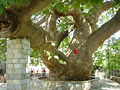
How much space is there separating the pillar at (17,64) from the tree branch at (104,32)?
3.49m

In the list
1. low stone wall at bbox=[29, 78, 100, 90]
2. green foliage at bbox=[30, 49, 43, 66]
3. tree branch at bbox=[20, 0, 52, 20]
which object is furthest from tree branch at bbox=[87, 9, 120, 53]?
tree branch at bbox=[20, 0, 52, 20]

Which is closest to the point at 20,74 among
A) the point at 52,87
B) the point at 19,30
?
the point at 19,30

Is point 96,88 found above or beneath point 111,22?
beneath

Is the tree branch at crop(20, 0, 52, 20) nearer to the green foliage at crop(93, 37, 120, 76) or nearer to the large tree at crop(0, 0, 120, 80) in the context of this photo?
the large tree at crop(0, 0, 120, 80)

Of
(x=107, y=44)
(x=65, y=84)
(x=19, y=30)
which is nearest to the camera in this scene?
(x=19, y=30)

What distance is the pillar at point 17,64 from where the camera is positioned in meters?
5.00

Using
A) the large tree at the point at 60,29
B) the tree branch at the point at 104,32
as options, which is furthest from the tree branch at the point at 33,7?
the tree branch at the point at 104,32

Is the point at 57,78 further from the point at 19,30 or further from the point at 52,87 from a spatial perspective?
the point at 19,30

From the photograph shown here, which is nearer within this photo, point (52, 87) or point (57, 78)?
point (52, 87)

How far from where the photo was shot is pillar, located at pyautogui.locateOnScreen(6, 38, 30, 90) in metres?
5.00

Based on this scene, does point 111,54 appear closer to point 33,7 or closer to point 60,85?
point 60,85

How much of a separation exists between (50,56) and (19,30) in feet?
7.41

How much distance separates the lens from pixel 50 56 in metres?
6.50

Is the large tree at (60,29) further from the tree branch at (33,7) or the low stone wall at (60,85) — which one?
the low stone wall at (60,85)
